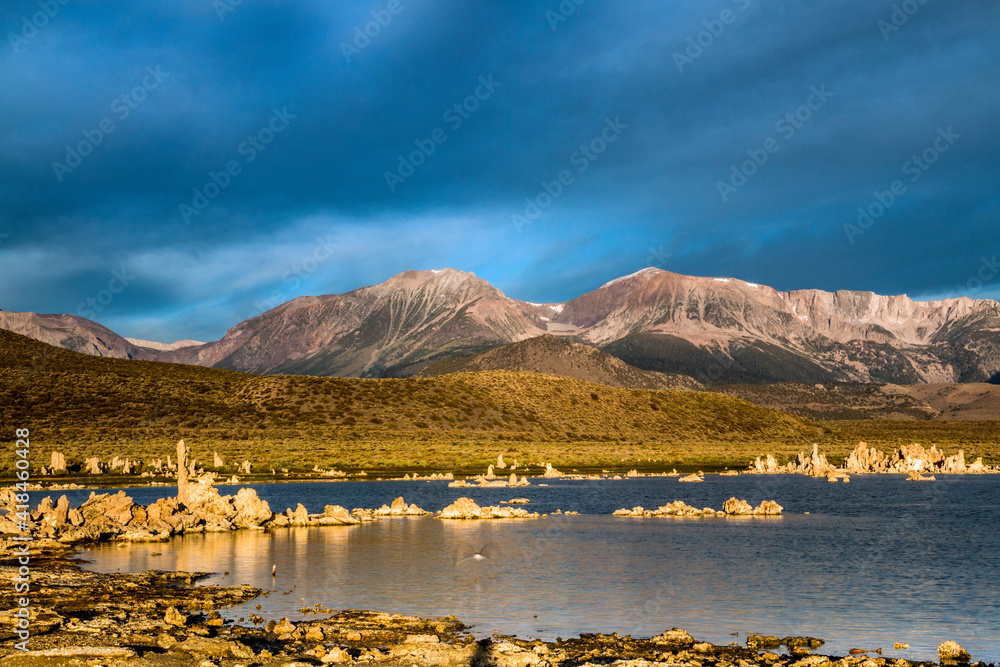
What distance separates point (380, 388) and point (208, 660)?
14970 centimetres

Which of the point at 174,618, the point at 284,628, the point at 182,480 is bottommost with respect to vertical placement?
the point at 284,628

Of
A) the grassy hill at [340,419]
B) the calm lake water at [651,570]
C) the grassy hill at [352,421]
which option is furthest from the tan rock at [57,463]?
the calm lake water at [651,570]

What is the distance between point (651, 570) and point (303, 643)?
17.4 meters

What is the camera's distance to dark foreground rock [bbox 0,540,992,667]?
1970cm

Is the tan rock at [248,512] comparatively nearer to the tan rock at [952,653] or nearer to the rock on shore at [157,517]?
the rock on shore at [157,517]

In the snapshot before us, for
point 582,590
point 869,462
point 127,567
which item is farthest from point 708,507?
point 869,462

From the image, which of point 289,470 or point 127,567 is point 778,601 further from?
point 289,470

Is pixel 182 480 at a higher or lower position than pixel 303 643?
higher

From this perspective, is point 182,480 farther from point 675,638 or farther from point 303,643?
point 675,638

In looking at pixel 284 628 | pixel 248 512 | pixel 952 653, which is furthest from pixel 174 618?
pixel 248 512

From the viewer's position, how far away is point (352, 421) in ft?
468

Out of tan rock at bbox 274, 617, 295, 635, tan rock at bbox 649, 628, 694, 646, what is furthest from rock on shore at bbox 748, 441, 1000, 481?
tan rock at bbox 274, 617, 295, 635

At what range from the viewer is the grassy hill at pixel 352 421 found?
371 ft

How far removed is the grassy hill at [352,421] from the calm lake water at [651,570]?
49541 mm
